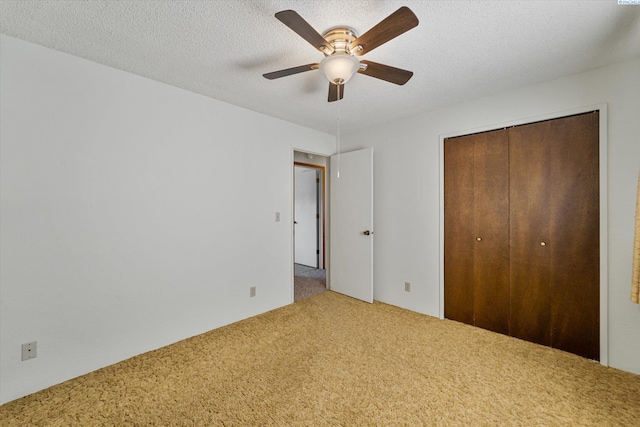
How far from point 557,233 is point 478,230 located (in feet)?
1.95

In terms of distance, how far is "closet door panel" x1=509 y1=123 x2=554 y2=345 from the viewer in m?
2.27

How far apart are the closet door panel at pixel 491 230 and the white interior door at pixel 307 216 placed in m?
3.13

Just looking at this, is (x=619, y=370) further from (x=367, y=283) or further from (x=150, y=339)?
(x=150, y=339)

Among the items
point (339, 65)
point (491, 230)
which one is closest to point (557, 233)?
point (491, 230)

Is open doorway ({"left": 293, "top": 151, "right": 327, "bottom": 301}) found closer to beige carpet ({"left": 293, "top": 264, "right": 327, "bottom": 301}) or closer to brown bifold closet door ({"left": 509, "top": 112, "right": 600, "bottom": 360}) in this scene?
beige carpet ({"left": 293, "top": 264, "right": 327, "bottom": 301})

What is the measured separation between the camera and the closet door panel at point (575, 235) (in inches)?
81.0

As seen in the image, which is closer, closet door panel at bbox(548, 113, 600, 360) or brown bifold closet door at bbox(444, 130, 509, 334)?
closet door panel at bbox(548, 113, 600, 360)

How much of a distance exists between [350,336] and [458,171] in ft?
6.69

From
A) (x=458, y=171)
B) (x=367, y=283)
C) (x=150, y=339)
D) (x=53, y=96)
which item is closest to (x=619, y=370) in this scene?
(x=458, y=171)

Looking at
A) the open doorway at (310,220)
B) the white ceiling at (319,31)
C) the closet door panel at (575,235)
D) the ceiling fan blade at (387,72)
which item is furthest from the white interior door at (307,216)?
the closet door panel at (575,235)

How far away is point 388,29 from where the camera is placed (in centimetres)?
131

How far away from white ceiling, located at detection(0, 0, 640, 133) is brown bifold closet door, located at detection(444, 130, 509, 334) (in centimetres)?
58

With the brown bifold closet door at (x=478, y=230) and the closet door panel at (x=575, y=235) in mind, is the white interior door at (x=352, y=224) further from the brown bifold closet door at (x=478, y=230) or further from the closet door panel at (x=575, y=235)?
the closet door panel at (x=575, y=235)

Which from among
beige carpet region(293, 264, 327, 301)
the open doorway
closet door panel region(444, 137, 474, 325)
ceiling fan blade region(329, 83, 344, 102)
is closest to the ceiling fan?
ceiling fan blade region(329, 83, 344, 102)
